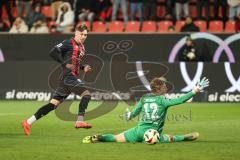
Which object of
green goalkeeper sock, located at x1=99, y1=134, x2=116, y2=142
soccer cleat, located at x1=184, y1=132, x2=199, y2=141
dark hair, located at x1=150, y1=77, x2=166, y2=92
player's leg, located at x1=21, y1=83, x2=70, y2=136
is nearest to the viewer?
dark hair, located at x1=150, y1=77, x2=166, y2=92

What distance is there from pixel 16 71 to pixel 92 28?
12.9 feet

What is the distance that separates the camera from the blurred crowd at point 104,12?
24.6 metres

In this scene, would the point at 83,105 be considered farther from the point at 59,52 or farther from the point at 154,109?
the point at 154,109

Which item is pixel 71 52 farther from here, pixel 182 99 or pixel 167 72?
pixel 167 72

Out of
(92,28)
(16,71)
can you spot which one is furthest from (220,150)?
(92,28)

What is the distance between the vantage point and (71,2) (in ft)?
84.7

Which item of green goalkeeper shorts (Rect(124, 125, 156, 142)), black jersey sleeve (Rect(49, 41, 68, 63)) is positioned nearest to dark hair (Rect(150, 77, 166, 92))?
green goalkeeper shorts (Rect(124, 125, 156, 142))

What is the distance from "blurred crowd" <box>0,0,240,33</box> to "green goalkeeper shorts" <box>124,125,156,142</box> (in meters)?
12.7

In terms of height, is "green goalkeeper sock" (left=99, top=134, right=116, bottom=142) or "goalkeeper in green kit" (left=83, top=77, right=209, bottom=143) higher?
"goalkeeper in green kit" (left=83, top=77, right=209, bottom=143)

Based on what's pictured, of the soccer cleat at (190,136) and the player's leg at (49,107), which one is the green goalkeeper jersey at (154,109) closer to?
the soccer cleat at (190,136)

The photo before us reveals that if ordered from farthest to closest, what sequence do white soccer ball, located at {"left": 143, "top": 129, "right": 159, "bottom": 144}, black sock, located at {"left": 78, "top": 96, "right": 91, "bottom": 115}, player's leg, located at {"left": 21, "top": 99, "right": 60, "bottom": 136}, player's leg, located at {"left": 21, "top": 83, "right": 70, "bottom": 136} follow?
black sock, located at {"left": 78, "top": 96, "right": 91, "bottom": 115} < player's leg, located at {"left": 21, "top": 83, "right": 70, "bottom": 136} < player's leg, located at {"left": 21, "top": 99, "right": 60, "bottom": 136} < white soccer ball, located at {"left": 143, "top": 129, "right": 159, "bottom": 144}

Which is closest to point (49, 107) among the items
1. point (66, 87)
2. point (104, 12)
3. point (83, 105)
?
point (66, 87)

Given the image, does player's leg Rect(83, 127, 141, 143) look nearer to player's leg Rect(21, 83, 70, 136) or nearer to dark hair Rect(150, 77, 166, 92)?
dark hair Rect(150, 77, 166, 92)

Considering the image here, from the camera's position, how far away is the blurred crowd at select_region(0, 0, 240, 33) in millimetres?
24562
